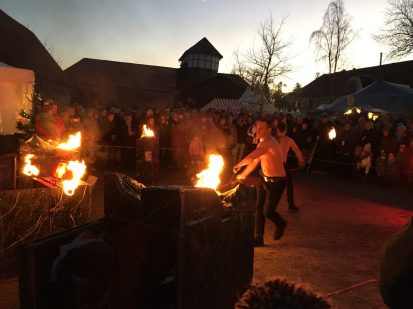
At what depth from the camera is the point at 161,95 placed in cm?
5378

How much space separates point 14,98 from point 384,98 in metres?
17.2

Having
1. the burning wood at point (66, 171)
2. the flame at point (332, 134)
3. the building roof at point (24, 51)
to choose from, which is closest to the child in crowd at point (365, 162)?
the flame at point (332, 134)

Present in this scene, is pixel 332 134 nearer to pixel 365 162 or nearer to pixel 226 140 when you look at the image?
pixel 365 162

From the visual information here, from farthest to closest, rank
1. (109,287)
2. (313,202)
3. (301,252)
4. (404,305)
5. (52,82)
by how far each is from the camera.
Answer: (52,82), (313,202), (301,252), (109,287), (404,305)

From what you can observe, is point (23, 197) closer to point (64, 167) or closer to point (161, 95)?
point (64, 167)

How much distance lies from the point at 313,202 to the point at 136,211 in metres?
7.09

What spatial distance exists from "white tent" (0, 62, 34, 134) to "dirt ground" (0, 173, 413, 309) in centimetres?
278

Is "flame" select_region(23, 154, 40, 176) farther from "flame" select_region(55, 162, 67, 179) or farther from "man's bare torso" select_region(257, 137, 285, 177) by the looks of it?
"man's bare torso" select_region(257, 137, 285, 177)

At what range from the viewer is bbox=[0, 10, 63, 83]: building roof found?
27.2 metres

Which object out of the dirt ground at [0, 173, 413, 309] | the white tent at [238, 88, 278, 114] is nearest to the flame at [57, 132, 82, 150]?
the dirt ground at [0, 173, 413, 309]

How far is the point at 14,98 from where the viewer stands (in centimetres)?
991

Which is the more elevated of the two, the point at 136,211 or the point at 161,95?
the point at 161,95

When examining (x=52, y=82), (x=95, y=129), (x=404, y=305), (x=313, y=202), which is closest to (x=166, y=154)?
(x=95, y=129)

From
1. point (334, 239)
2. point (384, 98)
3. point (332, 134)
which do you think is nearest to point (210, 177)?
point (334, 239)
